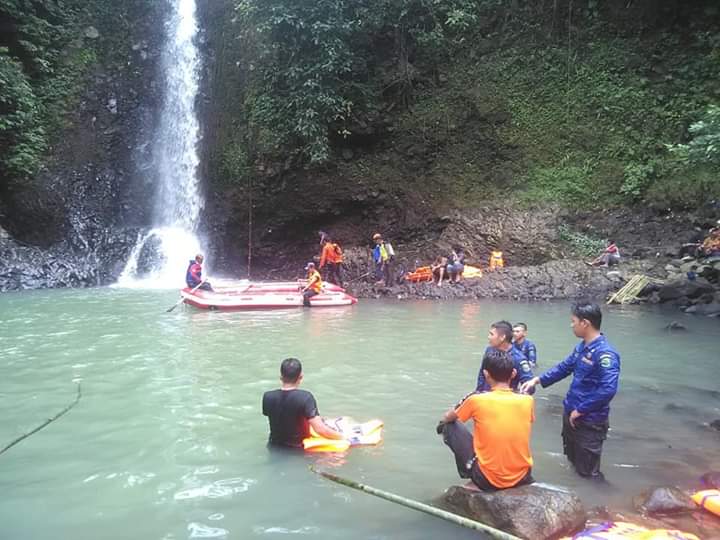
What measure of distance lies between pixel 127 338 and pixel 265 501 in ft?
22.2

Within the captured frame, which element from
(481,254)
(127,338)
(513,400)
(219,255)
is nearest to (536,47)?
(481,254)

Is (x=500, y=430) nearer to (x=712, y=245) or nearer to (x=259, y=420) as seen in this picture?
(x=259, y=420)

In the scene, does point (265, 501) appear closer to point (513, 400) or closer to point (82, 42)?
point (513, 400)

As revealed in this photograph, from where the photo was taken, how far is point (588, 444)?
4363mm

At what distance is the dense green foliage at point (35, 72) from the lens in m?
20.2

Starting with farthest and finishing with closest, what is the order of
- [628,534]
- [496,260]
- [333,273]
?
1. [333,273]
2. [496,260]
3. [628,534]

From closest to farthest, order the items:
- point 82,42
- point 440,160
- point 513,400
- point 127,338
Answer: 1. point 513,400
2. point 127,338
3. point 440,160
4. point 82,42

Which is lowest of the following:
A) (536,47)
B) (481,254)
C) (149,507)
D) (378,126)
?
(149,507)

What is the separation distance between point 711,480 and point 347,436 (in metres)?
2.95

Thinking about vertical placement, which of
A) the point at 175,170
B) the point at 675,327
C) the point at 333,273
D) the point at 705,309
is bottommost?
the point at 675,327

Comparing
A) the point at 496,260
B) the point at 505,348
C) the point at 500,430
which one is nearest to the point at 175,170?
the point at 496,260

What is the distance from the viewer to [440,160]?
20.5 meters

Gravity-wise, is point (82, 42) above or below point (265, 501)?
above

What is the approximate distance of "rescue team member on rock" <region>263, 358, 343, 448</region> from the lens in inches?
193
